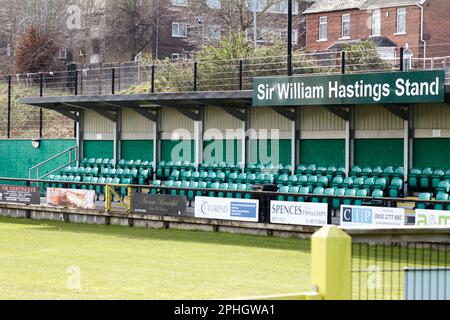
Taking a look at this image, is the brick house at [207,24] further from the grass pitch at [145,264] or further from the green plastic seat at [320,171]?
the grass pitch at [145,264]

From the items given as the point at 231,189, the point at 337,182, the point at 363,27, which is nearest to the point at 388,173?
the point at 337,182

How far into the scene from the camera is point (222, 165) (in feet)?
106

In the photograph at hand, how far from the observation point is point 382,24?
63188mm

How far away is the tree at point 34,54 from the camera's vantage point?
56.2 m

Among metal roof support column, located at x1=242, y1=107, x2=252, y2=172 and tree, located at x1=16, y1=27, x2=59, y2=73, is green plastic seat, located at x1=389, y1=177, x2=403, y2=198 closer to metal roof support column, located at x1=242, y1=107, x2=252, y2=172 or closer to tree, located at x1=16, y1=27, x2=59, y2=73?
metal roof support column, located at x1=242, y1=107, x2=252, y2=172

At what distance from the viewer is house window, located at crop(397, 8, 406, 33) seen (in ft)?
201

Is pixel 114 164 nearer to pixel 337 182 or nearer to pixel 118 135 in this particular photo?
pixel 118 135

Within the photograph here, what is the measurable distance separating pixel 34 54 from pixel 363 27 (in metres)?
22.9

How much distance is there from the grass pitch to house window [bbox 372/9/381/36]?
40283 mm

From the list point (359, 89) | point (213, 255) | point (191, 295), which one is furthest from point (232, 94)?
point (191, 295)

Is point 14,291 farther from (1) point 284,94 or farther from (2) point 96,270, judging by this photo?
(1) point 284,94

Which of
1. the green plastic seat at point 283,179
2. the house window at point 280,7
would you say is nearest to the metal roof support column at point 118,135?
the green plastic seat at point 283,179

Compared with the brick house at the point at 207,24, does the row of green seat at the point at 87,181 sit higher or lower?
lower
